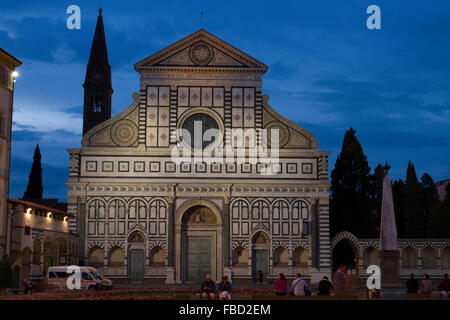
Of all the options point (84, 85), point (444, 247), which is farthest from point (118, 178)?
point (444, 247)

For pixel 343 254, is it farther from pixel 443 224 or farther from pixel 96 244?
pixel 96 244

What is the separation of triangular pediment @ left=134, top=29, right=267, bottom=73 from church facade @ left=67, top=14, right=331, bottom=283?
0.24ft

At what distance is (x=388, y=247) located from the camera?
29.2 m

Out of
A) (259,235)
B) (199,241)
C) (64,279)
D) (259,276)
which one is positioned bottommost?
(259,276)

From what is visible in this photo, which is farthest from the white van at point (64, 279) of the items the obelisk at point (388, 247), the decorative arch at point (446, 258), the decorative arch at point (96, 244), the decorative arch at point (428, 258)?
the decorative arch at point (446, 258)

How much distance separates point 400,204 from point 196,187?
21731 mm

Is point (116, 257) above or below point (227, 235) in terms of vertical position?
below

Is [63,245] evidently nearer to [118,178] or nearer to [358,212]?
[118,178]

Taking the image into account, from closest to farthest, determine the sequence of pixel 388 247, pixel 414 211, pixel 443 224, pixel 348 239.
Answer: pixel 388 247 → pixel 348 239 → pixel 443 224 → pixel 414 211

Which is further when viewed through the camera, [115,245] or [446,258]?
[446,258]

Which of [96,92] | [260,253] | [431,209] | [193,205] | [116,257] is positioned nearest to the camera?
[116,257]

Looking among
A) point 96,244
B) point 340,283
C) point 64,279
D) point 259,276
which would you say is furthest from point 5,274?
point 259,276

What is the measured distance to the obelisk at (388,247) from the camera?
94.0 ft

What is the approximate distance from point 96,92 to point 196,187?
736 inches
